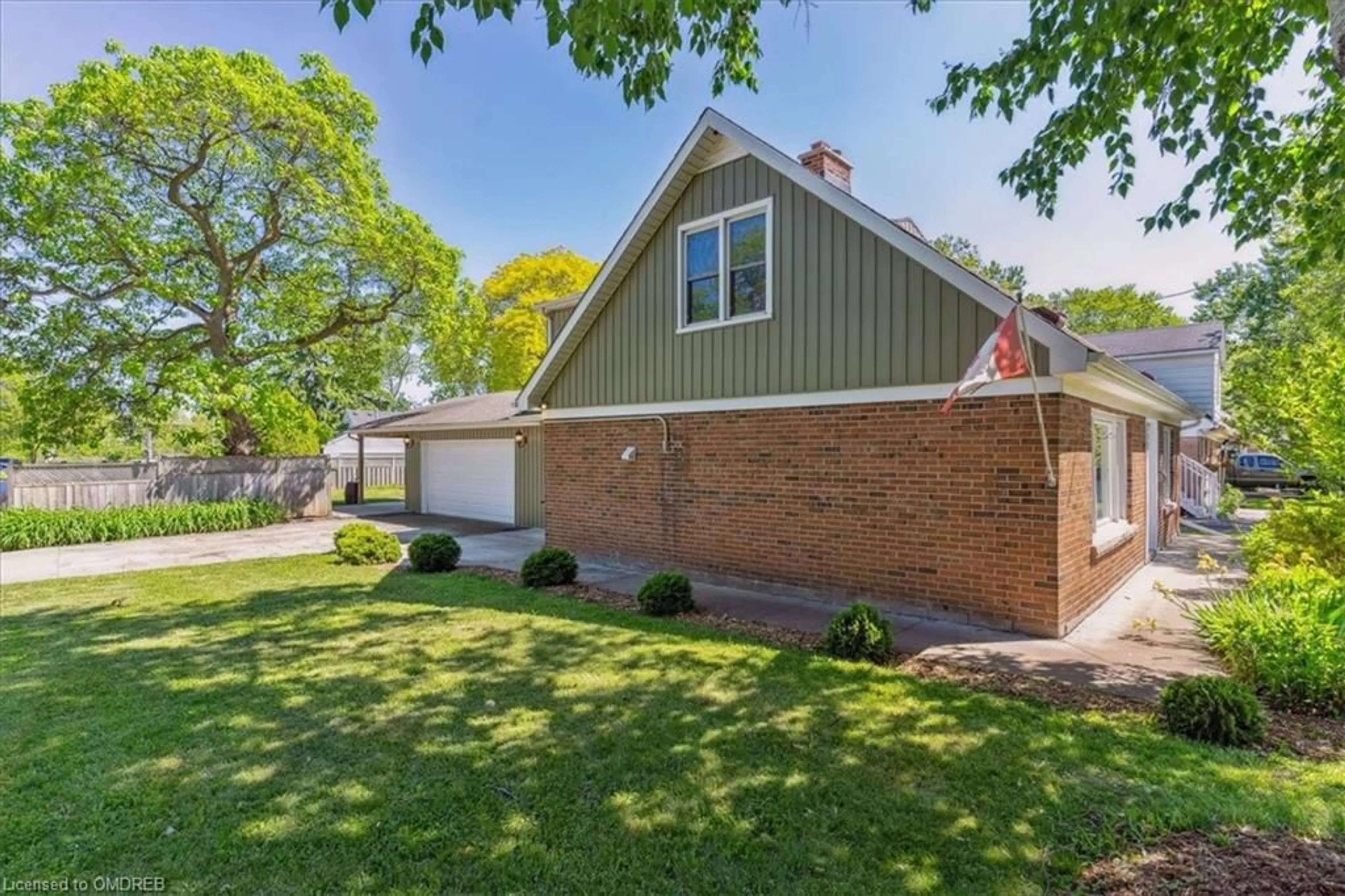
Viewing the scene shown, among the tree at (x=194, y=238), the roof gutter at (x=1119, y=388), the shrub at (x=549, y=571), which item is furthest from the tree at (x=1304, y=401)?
the tree at (x=194, y=238)

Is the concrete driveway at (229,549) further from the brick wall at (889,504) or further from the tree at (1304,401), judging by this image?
the tree at (1304,401)

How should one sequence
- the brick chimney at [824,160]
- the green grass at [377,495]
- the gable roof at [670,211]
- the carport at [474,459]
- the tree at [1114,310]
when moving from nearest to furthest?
the gable roof at [670,211] < the brick chimney at [824,160] < the carport at [474,459] < the green grass at [377,495] < the tree at [1114,310]

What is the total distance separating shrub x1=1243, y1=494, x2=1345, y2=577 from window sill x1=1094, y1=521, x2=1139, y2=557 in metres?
1.30

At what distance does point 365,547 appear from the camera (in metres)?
10.9

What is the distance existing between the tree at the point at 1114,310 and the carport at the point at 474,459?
33.8 metres

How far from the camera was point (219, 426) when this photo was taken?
1795 centimetres

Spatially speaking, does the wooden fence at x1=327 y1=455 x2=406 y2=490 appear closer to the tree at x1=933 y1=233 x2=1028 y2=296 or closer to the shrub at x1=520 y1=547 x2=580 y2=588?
the shrub at x1=520 y1=547 x2=580 y2=588

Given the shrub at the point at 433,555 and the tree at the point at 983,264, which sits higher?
the tree at the point at 983,264

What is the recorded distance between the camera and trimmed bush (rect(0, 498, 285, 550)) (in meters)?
13.3

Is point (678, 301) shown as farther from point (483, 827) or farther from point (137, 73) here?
point (137, 73)

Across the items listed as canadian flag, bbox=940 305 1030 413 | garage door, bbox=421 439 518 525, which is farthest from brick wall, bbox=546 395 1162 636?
garage door, bbox=421 439 518 525

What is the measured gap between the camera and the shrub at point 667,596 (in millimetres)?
7453

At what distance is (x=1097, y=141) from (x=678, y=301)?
5.23 m

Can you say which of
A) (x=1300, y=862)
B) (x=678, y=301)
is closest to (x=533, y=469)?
(x=678, y=301)
